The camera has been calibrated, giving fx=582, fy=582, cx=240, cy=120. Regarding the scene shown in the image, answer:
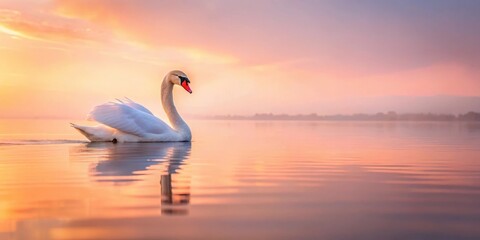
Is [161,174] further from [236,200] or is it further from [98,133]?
[98,133]

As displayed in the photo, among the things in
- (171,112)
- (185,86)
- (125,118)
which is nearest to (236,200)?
(125,118)

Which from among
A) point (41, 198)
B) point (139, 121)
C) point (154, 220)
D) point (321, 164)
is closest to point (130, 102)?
point (139, 121)

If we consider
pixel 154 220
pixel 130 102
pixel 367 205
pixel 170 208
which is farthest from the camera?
pixel 130 102

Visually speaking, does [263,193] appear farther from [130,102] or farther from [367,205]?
[130,102]

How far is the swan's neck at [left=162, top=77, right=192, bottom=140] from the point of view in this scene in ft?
62.2

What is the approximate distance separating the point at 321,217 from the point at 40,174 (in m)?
5.22

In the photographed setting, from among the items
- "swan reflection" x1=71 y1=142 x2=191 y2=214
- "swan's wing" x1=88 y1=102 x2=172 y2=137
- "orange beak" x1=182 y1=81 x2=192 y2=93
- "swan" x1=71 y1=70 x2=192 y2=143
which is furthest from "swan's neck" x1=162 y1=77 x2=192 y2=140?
"swan reflection" x1=71 y1=142 x2=191 y2=214

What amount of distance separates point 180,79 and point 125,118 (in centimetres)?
419

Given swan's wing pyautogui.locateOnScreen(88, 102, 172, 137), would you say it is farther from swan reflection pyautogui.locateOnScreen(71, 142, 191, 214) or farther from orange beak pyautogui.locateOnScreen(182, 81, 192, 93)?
swan reflection pyautogui.locateOnScreen(71, 142, 191, 214)

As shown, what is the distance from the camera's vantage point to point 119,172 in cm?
868

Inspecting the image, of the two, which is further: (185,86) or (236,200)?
(185,86)

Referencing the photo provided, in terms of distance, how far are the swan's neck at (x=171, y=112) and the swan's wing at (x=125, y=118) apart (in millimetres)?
1326

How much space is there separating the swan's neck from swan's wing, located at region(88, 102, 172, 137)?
133 cm

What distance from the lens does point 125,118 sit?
56.1 feet
